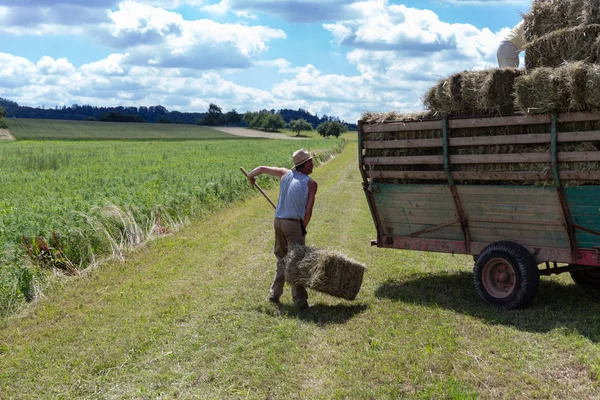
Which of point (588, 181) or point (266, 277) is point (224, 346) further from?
point (588, 181)

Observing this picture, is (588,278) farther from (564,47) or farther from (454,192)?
(564,47)

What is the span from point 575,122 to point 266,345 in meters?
4.25

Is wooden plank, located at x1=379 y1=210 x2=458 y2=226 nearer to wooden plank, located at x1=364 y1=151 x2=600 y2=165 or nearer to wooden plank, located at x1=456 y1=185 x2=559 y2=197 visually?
wooden plank, located at x1=456 y1=185 x2=559 y2=197

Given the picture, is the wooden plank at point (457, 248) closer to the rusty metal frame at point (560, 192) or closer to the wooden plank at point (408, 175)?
the rusty metal frame at point (560, 192)

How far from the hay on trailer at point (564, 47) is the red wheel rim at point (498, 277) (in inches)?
102

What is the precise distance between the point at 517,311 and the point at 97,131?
98896mm

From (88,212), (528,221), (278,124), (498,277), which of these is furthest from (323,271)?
(278,124)

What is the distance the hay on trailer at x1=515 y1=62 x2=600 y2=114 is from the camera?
646 centimetres

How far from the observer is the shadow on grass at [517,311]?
6745 mm

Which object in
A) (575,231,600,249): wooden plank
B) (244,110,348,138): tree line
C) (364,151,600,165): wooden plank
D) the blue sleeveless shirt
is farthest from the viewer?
(244,110,348,138): tree line

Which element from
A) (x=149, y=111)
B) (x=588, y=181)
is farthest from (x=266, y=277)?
(x=149, y=111)

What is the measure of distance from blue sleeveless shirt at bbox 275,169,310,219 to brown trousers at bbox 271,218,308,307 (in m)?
0.14

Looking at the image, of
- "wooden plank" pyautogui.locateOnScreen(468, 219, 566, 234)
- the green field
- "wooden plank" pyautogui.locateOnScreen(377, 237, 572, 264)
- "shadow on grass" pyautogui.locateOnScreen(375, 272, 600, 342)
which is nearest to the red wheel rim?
"shadow on grass" pyautogui.locateOnScreen(375, 272, 600, 342)

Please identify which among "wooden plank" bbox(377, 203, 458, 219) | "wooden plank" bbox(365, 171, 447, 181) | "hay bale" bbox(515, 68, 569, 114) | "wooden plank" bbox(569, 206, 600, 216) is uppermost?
"hay bale" bbox(515, 68, 569, 114)
